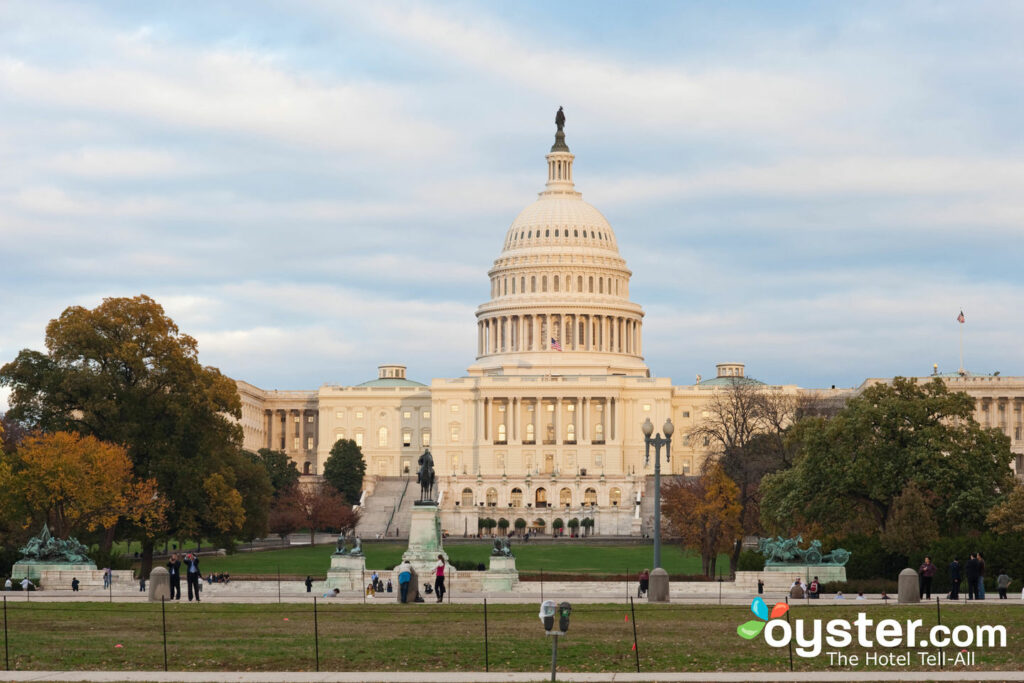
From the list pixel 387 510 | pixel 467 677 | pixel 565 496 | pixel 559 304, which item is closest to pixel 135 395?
pixel 467 677

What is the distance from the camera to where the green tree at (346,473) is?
16150 centimetres

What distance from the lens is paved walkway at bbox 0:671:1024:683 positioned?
30266mm

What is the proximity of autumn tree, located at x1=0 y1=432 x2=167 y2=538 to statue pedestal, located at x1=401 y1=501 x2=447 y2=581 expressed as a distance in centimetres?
1544

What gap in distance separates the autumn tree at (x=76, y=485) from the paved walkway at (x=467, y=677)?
4398cm

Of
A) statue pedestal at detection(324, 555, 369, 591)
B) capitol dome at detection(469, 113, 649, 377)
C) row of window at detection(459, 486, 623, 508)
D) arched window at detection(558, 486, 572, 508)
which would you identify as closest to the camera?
statue pedestal at detection(324, 555, 369, 591)

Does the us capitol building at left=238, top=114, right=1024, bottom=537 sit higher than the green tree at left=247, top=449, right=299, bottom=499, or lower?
higher

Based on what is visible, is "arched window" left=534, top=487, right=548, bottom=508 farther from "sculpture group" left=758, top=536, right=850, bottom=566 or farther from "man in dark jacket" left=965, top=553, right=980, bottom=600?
"man in dark jacket" left=965, top=553, right=980, bottom=600

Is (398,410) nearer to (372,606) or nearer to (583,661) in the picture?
(372,606)

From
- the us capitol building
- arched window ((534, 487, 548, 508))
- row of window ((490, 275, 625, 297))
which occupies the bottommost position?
arched window ((534, 487, 548, 508))

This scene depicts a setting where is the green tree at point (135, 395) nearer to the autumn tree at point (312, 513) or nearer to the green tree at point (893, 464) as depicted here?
the green tree at point (893, 464)

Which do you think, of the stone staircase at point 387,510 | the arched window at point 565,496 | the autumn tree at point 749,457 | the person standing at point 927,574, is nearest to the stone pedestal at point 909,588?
the person standing at point 927,574

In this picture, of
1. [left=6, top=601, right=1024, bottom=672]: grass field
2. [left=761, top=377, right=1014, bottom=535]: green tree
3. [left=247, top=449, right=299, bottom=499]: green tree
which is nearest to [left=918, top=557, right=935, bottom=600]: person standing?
[left=6, top=601, right=1024, bottom=672]: grass field

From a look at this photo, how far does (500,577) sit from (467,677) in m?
33.0

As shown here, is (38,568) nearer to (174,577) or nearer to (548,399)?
(174,577)
